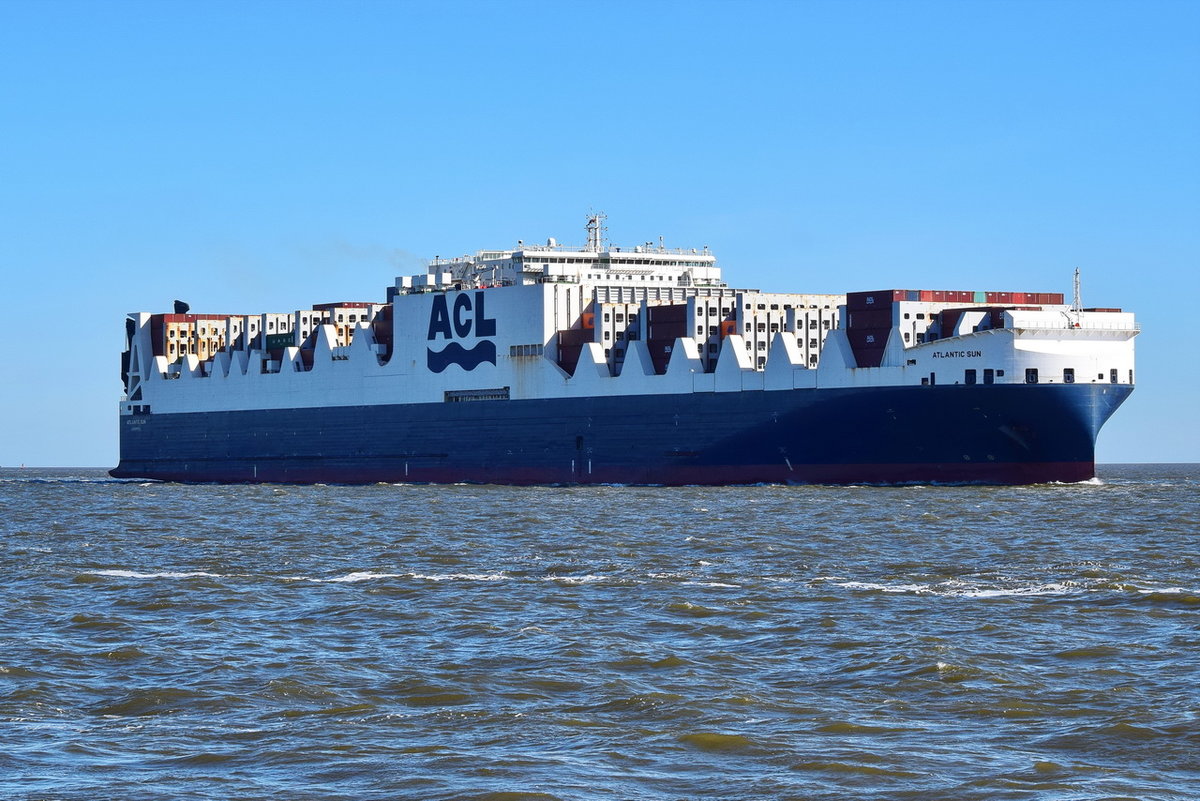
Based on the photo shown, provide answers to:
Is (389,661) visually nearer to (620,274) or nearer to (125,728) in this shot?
(125,728)

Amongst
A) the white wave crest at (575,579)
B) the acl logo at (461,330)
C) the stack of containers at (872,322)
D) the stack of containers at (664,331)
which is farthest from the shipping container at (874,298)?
the white wave crest at (575,579)

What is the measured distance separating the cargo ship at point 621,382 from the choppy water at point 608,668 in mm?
19659

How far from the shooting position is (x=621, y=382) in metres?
63.2

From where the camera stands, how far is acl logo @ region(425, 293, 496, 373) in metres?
69.8

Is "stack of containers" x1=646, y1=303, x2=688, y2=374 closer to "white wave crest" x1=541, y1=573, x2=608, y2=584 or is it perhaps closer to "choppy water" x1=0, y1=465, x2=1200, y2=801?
"choppy water" x1=0, y1=465, x2=1200, y2=801

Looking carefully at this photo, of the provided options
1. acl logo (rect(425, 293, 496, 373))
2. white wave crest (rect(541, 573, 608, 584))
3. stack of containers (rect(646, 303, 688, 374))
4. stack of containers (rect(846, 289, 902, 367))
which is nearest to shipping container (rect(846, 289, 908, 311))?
stack of containers (rect(846, 289, 902, 367))

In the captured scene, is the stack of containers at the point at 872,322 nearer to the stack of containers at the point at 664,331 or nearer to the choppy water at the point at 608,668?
the stack of containers at the point at 664,331

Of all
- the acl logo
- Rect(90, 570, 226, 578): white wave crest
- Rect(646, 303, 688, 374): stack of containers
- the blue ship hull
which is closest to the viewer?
Rect(90, 570, 226, 578): white wave crest

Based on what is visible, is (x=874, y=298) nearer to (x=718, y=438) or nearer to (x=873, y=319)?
(x=873, y=319)

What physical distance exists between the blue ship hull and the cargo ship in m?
0.08

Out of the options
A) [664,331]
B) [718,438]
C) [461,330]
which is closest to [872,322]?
[718,438]

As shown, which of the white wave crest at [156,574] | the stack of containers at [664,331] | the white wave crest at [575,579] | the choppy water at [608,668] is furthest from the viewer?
the stack of containers at [664,331]

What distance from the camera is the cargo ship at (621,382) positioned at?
179 feet

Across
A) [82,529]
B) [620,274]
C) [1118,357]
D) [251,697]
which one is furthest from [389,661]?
[620,274]
